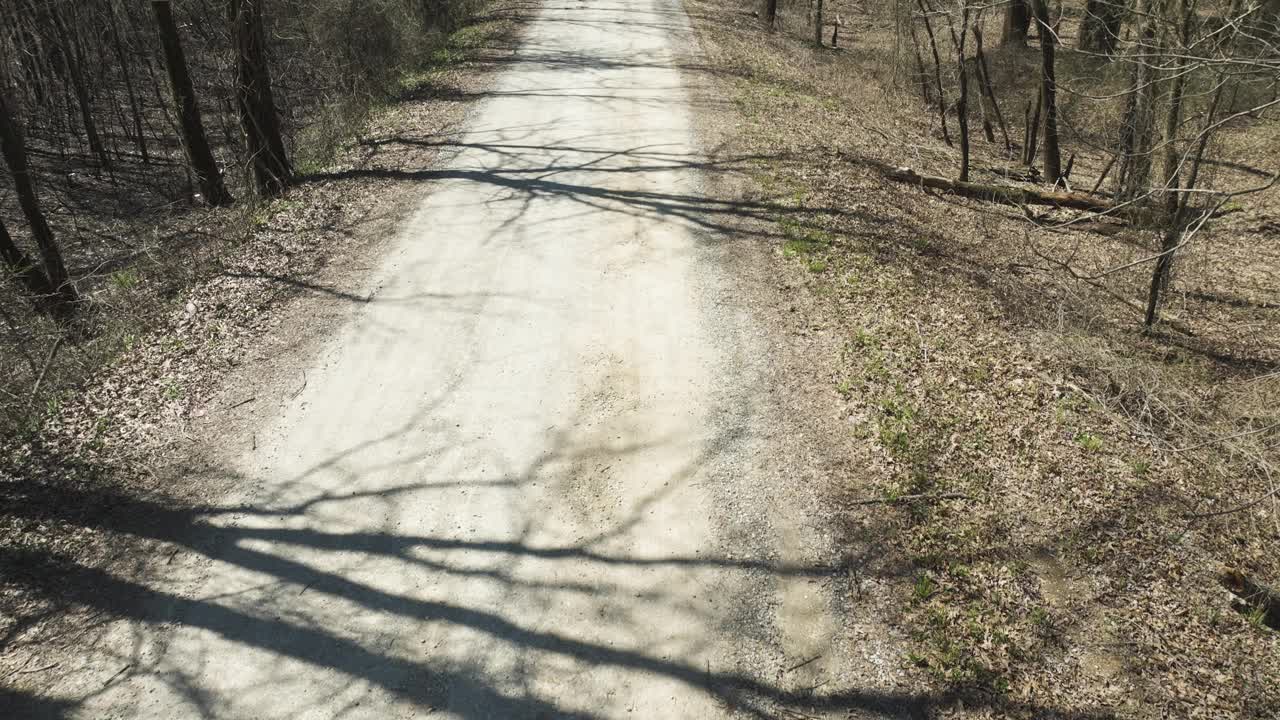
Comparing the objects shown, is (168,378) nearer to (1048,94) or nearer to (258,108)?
(258,108)

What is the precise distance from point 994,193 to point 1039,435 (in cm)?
721

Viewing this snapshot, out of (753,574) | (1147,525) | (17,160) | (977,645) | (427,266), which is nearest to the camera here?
(977,645)

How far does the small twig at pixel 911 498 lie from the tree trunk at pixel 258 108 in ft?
30.6

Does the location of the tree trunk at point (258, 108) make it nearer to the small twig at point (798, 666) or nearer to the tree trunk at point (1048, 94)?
the small twig at point (798, 666)

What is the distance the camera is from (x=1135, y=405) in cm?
683

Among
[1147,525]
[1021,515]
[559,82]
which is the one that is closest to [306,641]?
[1021,515]

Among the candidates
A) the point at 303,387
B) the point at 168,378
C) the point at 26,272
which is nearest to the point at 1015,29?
the point at 303,387

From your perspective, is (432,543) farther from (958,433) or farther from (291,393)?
(958,433)

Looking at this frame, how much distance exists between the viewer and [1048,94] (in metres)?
13.4

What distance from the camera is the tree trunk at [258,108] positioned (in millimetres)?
10883

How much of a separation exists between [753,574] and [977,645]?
137cm

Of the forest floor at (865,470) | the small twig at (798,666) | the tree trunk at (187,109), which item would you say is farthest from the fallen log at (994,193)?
the tree trunk at (187,109)

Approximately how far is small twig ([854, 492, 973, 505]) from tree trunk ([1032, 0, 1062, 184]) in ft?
29.8

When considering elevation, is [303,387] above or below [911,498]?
above
